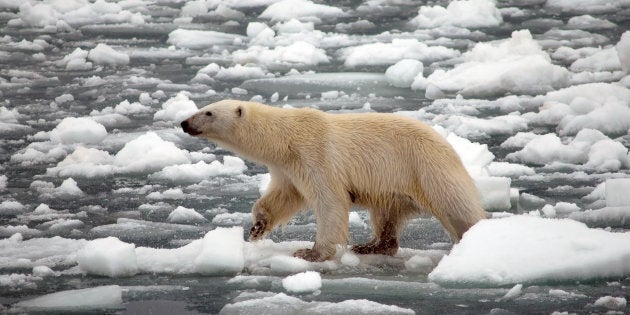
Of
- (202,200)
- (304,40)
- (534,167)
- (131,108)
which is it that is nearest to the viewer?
(202,200)

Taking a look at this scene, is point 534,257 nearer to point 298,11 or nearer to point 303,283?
point 303,283

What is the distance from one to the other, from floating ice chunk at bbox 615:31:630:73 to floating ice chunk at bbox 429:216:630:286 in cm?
692

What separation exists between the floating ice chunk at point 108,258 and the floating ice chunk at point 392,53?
8501 mm

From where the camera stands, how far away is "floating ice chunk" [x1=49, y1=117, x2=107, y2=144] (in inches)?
389

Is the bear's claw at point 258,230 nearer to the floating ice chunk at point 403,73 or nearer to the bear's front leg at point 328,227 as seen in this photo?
the bear's front leg at point 328,227

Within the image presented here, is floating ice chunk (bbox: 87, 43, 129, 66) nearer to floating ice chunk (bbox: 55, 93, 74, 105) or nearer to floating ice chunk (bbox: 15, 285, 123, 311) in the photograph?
floating ice chunk (bbox: 55, 93, 74, 105)

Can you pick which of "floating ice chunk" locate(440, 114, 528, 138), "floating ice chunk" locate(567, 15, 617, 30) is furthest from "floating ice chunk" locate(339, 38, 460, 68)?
"floating ice chunk" locate(440, 114, 528, 138)

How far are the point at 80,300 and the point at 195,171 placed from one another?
348cm

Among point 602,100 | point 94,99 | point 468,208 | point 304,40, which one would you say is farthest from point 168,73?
point 468,208

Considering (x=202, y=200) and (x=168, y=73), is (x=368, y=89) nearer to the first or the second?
(x=168, y=73)

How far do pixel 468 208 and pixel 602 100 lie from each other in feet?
16.9

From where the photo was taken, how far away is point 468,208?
236 inches

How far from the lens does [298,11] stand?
1909 cm

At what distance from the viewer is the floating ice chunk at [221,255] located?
5.64 meters
